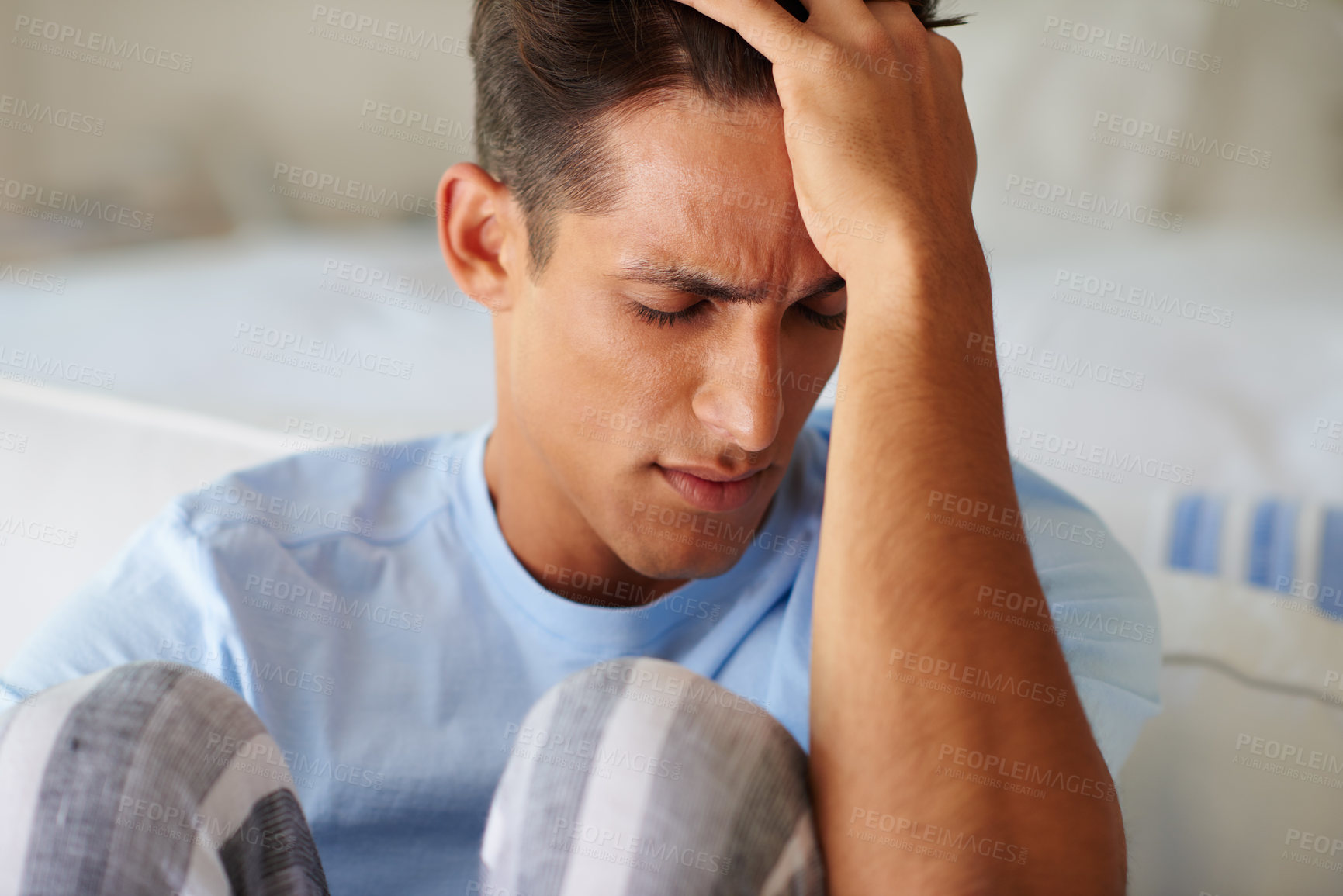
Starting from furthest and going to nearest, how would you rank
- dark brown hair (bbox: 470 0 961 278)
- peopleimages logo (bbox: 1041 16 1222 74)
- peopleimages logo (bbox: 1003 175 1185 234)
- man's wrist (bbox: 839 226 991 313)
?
1. peopleimages logo (bbox: 1003 175 1185 234)
2. peopleimages logo (bbox: 1041 16 1222 74)
3. dark brown hair (bbox: 470 0 961 278)
4. man's wrist (bbox: 839 226 991 313)

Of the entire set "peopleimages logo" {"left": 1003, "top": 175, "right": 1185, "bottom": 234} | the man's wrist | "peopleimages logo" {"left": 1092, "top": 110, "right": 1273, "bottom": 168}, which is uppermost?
"peopleimages logo" {"left": 1092, "top": 110, "right": 1273, "bottom": 168}

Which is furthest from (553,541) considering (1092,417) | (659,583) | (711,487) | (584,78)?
(1092,417)

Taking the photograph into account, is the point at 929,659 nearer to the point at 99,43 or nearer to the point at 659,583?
the point at 659,583

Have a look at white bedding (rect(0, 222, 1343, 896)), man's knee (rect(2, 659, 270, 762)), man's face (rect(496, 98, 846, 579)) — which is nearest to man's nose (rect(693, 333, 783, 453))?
man's face (rect(496, 98, 846, 579))

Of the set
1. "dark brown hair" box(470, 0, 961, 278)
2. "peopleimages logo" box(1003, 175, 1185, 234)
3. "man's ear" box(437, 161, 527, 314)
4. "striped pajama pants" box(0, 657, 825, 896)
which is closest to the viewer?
"striped pajama pants" box(0, 657, 825, 896)

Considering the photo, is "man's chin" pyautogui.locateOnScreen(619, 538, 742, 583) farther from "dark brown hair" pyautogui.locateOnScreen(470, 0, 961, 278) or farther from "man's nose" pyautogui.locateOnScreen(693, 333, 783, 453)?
"dark brown hair" pyautogui.locateOnScreen(470, 0, 961, 278)

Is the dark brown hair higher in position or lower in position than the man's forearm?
higher

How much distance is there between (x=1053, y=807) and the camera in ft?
2.09

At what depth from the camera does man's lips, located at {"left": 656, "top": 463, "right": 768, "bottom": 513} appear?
0.89 m

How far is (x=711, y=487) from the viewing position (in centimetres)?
89

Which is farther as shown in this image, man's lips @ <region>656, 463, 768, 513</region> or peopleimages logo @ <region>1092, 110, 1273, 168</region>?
peopleimages logo @ <region>1092, 110, 1273, 168</region>

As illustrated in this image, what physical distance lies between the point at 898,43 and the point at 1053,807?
593 mm

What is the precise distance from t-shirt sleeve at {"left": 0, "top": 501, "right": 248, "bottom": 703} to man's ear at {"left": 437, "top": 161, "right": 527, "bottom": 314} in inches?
14.2

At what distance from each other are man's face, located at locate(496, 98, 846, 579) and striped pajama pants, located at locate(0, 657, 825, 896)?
0.89 feet
